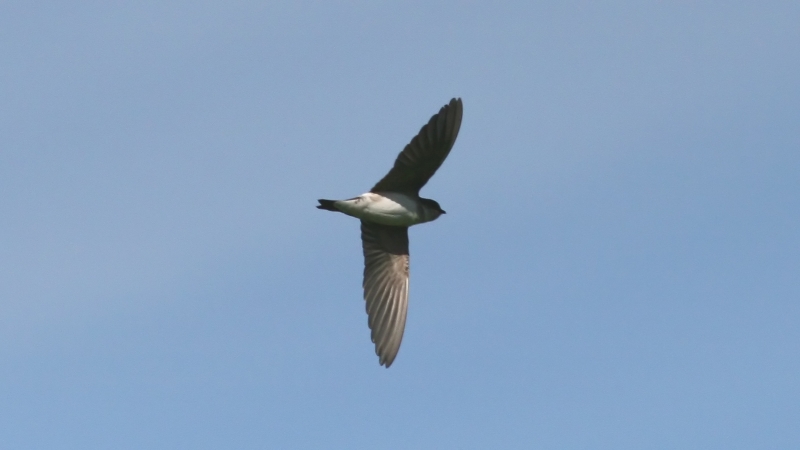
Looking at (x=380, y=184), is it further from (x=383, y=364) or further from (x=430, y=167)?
(x=383, y=364)

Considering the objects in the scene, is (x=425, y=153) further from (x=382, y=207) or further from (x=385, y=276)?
(x=385, y=276)

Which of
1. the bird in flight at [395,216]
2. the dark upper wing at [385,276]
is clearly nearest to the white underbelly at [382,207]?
the bird in flight at [395,216]

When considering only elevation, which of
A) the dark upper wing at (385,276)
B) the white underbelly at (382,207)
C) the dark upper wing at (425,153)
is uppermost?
the dark upper wing at (425,153)

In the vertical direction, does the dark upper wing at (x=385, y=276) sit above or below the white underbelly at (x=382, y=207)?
below

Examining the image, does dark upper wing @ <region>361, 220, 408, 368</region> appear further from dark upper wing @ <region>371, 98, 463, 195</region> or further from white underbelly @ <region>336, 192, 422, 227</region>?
dark upper wing @ <region>371, 98, 463, 195</region>

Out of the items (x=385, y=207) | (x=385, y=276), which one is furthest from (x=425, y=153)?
(x=385, y=276)

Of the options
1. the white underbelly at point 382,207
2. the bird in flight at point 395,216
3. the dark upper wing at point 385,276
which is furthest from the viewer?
the dark upper wing at point 385,276

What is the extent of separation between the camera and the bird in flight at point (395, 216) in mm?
10234

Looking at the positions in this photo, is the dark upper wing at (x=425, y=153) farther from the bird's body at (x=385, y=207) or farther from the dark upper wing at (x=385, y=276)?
the dark upper wing at (x=385, y=276)

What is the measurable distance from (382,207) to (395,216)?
0.18m

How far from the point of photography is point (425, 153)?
33.9 ft

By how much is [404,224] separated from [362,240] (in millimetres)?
514

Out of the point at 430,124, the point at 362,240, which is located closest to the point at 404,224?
the point at 362,240

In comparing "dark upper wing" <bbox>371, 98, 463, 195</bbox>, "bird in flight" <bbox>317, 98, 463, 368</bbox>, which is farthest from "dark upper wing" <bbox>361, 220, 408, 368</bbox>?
"dark upper wing" <bbox>371, 98, 463, 195</bbox>
